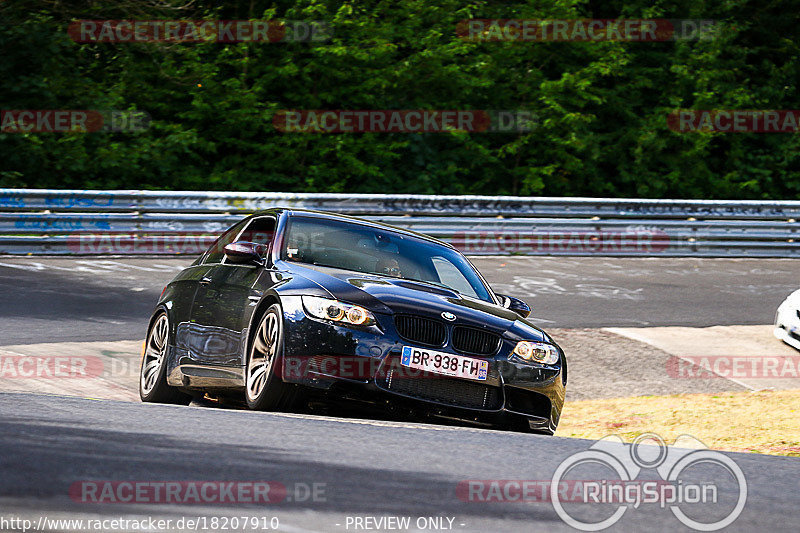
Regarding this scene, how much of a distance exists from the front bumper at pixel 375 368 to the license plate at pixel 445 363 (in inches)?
1.2

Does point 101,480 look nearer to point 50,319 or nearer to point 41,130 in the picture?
point 50,319

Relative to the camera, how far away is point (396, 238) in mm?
8516

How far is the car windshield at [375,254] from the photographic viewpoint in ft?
26.3

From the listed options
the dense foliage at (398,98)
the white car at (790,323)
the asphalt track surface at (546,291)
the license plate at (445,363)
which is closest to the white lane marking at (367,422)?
the license plate at (445,363)

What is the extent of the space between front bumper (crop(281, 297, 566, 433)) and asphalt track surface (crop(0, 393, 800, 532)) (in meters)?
0.34

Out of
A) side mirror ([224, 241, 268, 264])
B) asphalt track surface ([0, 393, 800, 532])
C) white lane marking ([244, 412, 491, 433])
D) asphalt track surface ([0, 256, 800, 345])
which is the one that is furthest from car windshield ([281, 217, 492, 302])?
asphalt track surface ([0, 256, 800, 345])

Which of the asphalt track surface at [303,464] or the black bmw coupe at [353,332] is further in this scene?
the black bmw coupe at [353,332]

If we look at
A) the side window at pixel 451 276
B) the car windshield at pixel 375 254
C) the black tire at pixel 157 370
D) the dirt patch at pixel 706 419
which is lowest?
the dirt patch at pixel 706 419

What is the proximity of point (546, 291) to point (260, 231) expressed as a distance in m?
7.94

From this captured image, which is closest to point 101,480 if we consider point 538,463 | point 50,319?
point 538,463

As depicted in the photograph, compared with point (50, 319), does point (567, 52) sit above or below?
above

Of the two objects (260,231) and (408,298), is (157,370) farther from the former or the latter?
(408,298)

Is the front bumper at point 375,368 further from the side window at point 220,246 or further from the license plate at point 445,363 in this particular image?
the side window at point 220,246

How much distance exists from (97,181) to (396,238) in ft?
46.2
